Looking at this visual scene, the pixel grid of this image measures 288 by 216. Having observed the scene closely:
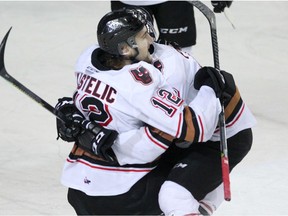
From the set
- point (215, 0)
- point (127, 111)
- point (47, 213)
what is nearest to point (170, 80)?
point (127, 111)

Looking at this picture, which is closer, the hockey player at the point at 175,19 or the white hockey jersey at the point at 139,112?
the white hockey jersey at the point at 139,112

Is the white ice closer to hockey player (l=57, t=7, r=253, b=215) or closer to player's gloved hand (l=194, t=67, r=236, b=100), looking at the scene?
hockey player (l=57, t=7, r=253, b=215)

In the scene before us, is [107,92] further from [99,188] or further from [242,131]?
[242,131]

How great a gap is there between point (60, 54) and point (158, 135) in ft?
8.97

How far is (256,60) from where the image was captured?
4.89 metres

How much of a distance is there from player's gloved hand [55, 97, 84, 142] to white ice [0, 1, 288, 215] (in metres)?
0.71

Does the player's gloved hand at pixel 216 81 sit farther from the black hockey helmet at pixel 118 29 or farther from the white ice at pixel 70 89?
the white ice at pixel 70 89

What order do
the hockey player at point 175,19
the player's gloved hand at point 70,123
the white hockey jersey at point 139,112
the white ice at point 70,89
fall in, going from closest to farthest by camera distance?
the white hockey jersey at point 139,112 → the player's gloved hand at point 70,123 → the white ice at point 70,89 → the hockey player at point 175,19

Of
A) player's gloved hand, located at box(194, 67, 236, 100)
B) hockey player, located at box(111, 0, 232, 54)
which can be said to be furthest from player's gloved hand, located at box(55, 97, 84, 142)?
hockey player, located at box(111, 0, 232, 54)

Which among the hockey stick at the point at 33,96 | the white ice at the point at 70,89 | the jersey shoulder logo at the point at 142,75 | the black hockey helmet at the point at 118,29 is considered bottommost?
the white ice at the point at 70,89

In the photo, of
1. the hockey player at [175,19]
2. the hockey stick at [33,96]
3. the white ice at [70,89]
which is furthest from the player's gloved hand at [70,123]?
the hockey player at [175,19]

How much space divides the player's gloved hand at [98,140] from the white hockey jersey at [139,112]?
0.08 ft

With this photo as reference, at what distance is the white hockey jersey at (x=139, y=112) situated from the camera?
7.87 feet

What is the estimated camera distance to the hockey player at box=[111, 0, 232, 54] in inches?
157
